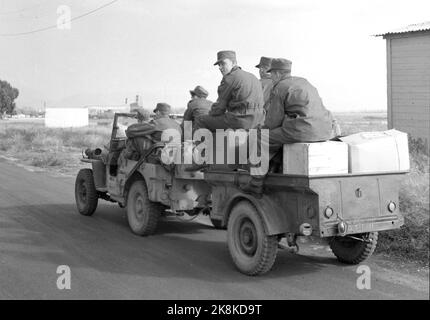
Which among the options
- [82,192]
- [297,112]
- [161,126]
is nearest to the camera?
[297,112]

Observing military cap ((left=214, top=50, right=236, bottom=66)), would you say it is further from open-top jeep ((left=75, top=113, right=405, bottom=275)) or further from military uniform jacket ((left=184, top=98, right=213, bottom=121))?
open-top jeep ((left=75, top=113, right=405, bottom=275))

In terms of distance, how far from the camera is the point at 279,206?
592 cm

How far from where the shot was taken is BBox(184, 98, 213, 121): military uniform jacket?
8.56 metres

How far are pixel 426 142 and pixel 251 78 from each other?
9.67 m

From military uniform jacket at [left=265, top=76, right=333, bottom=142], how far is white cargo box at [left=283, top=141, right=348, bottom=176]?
22 cm

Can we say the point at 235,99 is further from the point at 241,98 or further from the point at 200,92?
the point at 200,92

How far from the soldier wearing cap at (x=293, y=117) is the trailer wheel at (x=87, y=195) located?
15.0 ft

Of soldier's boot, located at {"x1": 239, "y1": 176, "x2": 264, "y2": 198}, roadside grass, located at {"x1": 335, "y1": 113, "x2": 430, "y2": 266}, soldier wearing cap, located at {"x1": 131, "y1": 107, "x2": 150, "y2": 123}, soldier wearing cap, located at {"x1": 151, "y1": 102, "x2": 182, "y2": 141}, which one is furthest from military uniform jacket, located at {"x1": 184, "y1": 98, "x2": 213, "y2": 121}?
roadside grass, located at {"x1": 335, "y1": 113, "x2": 430, "y2": 266}

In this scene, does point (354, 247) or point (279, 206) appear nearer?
point (279, 206)

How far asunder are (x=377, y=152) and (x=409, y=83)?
1095 cm

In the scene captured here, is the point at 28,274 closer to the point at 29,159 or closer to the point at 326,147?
the point at 326,147

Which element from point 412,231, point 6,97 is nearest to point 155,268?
point 412,231

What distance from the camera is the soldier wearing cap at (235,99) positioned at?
7051mm
